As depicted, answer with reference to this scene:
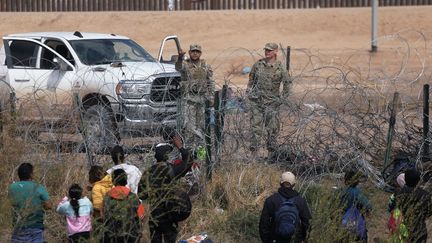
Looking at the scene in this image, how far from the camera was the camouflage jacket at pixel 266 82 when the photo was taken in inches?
458

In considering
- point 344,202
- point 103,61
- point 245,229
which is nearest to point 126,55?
point 103,61

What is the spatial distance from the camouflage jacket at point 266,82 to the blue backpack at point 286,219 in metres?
3.00

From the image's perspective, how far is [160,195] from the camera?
923 cm

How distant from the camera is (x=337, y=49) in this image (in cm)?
3002

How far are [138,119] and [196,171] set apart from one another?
3.50ft

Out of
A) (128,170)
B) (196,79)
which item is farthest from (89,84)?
(128,170)

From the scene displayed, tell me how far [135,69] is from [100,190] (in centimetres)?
515

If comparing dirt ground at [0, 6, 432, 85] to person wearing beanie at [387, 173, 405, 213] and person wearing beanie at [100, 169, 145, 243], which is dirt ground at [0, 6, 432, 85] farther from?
person wearing beanie at [100, 169, 145, 243]

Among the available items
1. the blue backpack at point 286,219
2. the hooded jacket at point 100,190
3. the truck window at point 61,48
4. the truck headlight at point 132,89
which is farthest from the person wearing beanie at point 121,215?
the truck window at point 61,48

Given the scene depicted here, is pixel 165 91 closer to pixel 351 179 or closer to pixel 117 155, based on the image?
pixel 117 155

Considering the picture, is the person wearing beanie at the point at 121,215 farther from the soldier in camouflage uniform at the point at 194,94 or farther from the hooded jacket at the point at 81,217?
the soldier in camouflage uniform at the point at 194,94

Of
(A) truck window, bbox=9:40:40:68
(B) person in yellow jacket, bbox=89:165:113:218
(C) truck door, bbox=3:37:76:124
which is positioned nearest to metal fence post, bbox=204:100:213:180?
(B) person in yellow jacket, bbox=89:165:113:218

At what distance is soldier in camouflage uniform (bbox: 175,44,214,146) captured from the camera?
1123 centimetres

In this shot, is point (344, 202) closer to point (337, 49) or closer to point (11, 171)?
point (11, 171)
